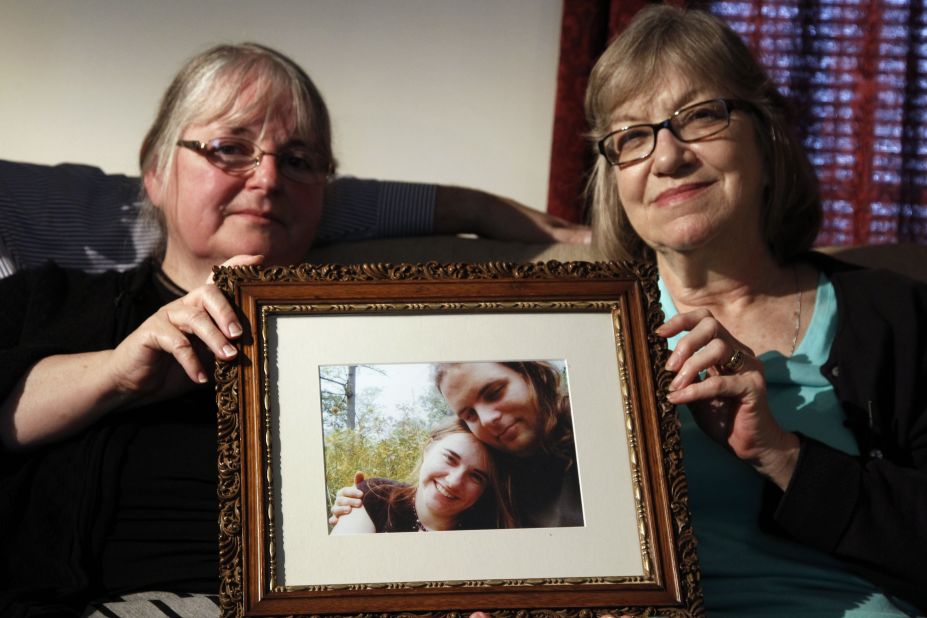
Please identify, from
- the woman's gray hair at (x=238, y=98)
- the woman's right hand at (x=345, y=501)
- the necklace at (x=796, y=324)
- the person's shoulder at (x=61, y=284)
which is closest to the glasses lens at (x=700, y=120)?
the necklace at (x=796, y=324)

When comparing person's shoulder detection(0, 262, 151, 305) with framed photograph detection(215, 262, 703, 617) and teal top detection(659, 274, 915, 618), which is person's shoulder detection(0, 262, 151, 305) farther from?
teal top detection(659, 274, 915, 618)

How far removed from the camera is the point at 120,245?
5.67 feet

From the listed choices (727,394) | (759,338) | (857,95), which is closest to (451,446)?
(727,394)

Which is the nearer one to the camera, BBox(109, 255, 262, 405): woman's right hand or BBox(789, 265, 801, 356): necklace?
BBox(109, 255, 262, 405): woman's right hand

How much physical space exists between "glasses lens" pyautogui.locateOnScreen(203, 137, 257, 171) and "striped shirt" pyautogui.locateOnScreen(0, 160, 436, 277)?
0.29 metres

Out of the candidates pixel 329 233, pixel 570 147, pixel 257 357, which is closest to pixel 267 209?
pixel 329 233

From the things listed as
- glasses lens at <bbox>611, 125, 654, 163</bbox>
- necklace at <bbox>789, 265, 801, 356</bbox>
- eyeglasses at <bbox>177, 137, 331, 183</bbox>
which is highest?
eyeglasses at <bbox>177, 137, 331, 183</bbox>

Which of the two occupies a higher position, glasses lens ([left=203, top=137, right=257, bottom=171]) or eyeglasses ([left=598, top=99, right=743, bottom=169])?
glasses lens ([left=203, top=137, right=257, bottom=171])

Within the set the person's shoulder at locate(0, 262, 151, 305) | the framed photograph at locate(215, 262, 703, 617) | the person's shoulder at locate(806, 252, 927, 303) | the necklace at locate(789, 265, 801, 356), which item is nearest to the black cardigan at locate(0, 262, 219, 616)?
the person's shoulder at locate(0, 262, 151, 305)

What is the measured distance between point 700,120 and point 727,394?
481mm

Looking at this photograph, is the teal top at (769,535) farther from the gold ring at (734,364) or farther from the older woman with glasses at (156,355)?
the older woman with glasses at (156,355)

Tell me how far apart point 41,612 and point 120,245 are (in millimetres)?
750

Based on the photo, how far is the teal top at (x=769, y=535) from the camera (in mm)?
1280

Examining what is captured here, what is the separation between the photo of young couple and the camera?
1044 millimetres
